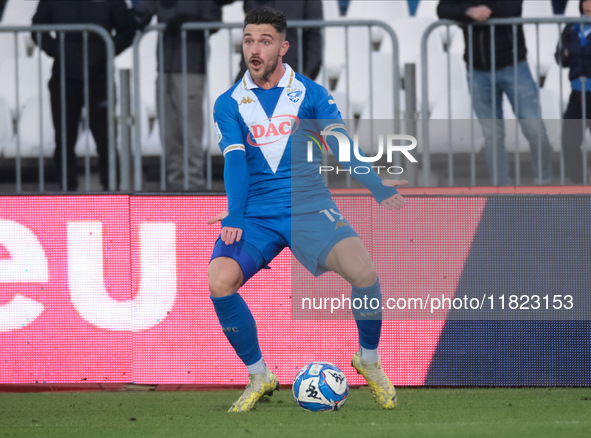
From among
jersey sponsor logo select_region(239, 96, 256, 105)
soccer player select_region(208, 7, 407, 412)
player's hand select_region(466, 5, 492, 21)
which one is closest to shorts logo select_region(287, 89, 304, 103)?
soccer player select_region(208, 7, 407, 412)

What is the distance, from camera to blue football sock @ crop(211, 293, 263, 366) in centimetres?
571

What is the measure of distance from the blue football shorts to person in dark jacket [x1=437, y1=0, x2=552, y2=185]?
2.10m

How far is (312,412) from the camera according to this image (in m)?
5.60

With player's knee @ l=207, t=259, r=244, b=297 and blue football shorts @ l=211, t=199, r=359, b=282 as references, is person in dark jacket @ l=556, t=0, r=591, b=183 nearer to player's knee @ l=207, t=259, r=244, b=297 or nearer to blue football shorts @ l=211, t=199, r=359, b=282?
blue football shorts @ l=211, t=199, r=359, b=282

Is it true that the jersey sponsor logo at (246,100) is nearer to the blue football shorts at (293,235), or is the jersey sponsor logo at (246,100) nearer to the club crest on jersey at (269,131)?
A: the club crest on jersey at (269,131)

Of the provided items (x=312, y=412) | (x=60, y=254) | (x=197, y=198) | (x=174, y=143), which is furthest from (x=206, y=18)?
(x=312, y=412)

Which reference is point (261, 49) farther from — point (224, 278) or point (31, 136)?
point (31, 136)

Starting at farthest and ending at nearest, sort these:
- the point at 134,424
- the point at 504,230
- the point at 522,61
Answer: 1. the point at 522,61
2. the point at 504,230
3. the point at 134,424

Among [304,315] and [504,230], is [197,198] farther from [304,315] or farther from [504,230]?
[504,230]

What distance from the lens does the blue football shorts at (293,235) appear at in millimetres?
5789

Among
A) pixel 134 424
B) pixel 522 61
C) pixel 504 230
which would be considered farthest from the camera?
pixel 522 61

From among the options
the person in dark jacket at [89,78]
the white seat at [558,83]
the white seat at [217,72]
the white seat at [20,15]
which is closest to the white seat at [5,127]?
the white seat at [20,15]

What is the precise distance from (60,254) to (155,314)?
0.79m

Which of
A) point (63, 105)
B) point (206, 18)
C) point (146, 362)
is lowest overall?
point (146, 362)
